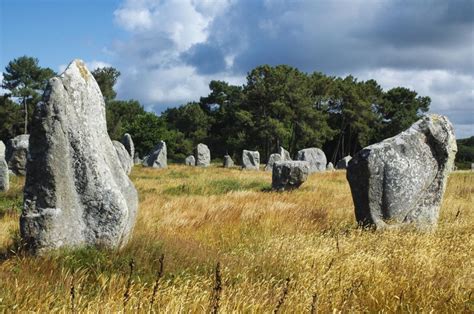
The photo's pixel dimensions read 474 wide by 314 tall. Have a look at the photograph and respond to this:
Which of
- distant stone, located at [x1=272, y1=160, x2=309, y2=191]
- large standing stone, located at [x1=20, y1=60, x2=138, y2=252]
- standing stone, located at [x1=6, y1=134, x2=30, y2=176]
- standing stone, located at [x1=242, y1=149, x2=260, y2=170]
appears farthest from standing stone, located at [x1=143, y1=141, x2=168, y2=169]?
large standing stone, located at [x1=20, y1=60, x2=138, y2=252]

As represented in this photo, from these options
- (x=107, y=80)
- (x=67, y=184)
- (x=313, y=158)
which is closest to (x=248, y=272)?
(x=67, y=184)

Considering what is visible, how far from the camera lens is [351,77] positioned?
246 ft

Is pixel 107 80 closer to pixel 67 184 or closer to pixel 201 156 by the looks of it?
pixel 201 156

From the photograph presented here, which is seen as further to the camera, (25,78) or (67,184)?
(25,78)

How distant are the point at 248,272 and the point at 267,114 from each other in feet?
192

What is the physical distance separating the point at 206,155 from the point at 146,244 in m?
40.3

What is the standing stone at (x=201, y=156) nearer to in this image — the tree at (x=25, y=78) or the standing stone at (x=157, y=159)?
the standing stone at (x=157, y=159)

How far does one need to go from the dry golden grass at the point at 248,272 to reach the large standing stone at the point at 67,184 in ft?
1.10

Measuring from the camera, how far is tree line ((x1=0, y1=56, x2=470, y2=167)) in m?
62.2

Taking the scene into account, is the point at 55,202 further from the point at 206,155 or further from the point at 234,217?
the point at 206,155

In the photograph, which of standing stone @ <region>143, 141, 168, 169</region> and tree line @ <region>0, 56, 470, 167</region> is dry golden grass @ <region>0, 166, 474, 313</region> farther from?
tree line @ <region>0, 56, 470, 167</region>

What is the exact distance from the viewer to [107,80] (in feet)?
224

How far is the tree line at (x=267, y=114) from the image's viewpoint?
62219mm

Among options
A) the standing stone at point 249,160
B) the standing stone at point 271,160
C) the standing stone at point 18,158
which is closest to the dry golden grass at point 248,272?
the standing stone at point 18,158
